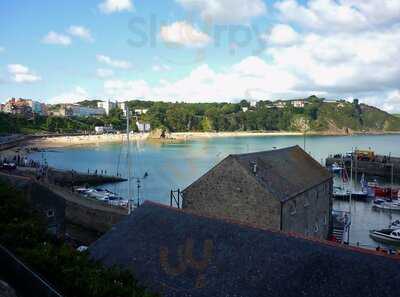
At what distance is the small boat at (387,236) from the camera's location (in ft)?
128

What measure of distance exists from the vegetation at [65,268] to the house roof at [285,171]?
13469mm

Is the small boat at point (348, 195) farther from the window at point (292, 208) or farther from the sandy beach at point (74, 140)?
the sandy beach at point (74, 140)

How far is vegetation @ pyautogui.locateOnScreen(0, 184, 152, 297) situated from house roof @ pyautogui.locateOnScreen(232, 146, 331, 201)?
13.5 m

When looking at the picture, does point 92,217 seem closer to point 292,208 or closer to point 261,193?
point 261,193

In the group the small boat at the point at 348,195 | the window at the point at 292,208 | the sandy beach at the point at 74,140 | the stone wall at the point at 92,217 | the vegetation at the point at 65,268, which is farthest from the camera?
the sandy beach at the point at 74,140

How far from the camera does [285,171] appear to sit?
29.1 metres

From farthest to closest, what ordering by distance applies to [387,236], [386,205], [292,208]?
[386,205] → [387,236] → [292,208]

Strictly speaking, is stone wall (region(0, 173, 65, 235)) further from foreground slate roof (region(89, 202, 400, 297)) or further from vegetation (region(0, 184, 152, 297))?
vegetation (region(0, 184, 152, 297))

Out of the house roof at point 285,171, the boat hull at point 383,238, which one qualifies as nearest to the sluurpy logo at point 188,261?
the house roof at point 285,171

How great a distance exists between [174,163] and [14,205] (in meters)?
82.7

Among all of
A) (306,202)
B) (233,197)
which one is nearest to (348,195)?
(306,202)

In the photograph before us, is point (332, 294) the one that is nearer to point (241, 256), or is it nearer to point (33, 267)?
point (241, 256)

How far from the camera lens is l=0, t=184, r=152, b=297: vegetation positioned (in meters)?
12.2

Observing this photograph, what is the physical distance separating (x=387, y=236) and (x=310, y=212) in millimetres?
14037
